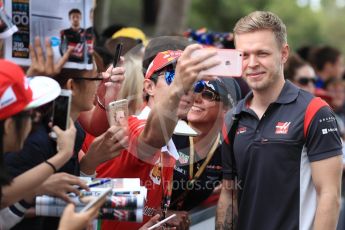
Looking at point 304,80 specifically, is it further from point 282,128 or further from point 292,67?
point 282,128

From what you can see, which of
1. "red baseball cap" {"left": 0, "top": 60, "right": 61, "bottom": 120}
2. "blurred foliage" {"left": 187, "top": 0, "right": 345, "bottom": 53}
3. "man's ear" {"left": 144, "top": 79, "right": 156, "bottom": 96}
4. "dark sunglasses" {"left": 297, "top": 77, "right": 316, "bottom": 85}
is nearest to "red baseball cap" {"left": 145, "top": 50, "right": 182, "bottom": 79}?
"man's ear" {"left": 144, "top": 79, "right": 156, "bottom": 96}

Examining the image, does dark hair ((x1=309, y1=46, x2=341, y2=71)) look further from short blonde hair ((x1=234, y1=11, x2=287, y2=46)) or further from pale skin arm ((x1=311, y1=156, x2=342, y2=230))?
pale skin arm ((x1=311, y1=156, x2=342, y2=230))

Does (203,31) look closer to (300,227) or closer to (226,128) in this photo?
(226,128)

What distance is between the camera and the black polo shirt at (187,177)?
16.6 feet

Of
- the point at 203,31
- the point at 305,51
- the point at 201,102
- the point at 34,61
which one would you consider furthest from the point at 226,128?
the point at 305,51

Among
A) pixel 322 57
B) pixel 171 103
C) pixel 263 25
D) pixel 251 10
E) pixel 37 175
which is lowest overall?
pixel 251 10

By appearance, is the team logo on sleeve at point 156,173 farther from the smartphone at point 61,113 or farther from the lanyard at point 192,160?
the smartphone at point 61,113

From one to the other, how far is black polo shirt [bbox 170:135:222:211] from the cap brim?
5.21ft

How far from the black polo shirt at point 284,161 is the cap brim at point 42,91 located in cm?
151

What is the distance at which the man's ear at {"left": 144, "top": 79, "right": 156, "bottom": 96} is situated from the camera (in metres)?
4.67

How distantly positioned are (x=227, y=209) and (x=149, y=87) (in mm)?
957

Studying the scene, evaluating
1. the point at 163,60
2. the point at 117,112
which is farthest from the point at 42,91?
the point at 163,60

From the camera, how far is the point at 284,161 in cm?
448

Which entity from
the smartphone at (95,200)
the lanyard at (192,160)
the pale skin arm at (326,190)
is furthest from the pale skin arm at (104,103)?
the pale skin arm at (326,190)
